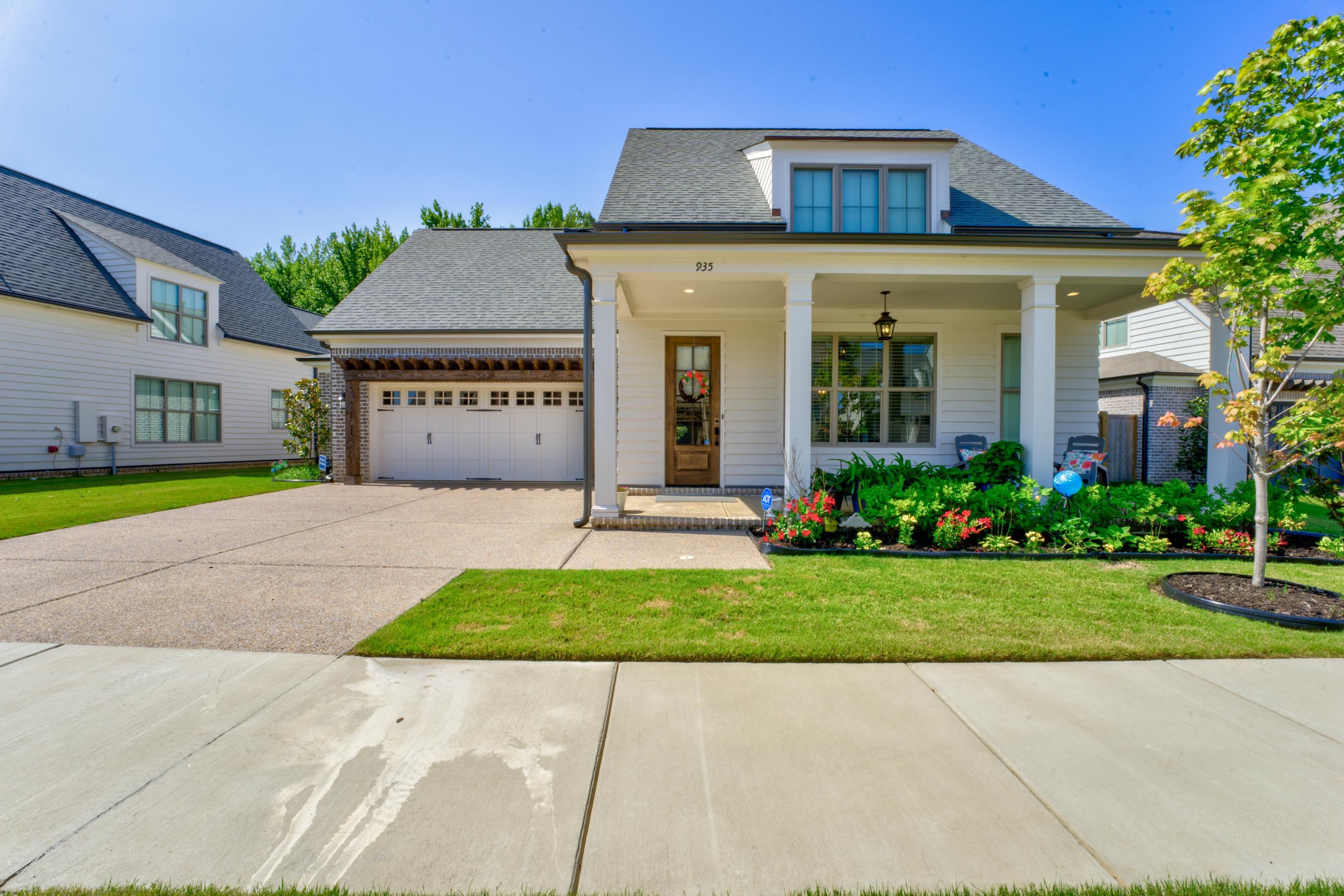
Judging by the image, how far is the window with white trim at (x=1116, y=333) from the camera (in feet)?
52.4

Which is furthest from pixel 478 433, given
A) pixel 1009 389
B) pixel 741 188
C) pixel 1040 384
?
pixel 1040 384

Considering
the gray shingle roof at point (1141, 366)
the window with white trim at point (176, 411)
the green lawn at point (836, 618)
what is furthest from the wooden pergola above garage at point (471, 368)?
the gray shingle roof at point (1141, 366)

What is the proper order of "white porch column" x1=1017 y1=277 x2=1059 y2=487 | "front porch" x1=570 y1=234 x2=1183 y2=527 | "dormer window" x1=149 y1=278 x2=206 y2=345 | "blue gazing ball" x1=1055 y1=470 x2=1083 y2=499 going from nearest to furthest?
"blue gazing ball" x1=1055 y1=470 x2=1083 y2=499, "white porch column" x1=1017 y1=277 x2=1059 y2=487, "front porch" x1=570 y1=234 x2=1183 y2=527, "dormer window" x1=149 y1=278 x2=206 y2=345

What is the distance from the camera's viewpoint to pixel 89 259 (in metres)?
14.5

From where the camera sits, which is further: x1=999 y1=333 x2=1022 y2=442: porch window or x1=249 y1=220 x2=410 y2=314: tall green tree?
x1=249 y1=220 x2=410 y2=314: tall green tree

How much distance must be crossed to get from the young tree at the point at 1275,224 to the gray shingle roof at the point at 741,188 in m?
4.16

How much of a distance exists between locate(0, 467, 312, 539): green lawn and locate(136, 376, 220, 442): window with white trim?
3.90ft

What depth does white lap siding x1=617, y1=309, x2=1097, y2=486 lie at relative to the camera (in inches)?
359

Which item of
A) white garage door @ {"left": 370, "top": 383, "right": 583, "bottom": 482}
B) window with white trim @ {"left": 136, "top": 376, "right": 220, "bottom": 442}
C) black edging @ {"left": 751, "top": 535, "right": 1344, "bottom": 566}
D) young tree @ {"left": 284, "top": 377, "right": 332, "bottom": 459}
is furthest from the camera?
window with white trim @ {"left": 136, "top": 376, "right": 220, "bottom": 442}

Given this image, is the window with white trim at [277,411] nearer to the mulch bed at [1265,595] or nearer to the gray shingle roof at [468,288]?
the gray shingle roof at [468,288]

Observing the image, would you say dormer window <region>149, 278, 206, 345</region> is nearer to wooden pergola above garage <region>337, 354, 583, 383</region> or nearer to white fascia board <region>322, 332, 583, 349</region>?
white fascia board <region>322, 332, 583, 349</region>

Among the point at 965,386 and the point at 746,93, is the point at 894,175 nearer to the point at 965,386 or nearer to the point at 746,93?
the point at 965,386

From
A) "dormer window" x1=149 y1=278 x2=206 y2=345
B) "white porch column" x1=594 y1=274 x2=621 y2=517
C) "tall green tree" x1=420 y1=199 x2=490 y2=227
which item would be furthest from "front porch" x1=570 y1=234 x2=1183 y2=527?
"tall green tree" x1=420 y1=199 x2=490 y2=227

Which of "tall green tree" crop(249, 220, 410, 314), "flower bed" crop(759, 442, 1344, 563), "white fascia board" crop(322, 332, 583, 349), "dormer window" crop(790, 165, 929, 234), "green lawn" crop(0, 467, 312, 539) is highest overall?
"tall green tree" crop(249, 220, 410, 314)
